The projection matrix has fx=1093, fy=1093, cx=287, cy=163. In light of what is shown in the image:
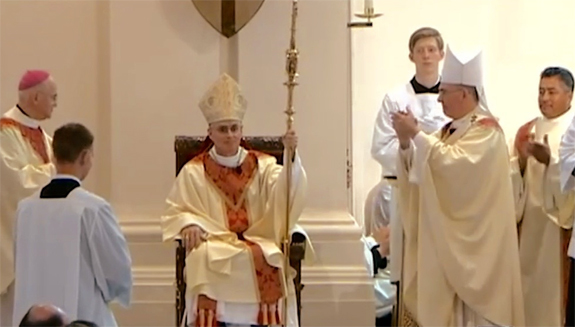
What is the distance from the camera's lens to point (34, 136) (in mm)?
6352

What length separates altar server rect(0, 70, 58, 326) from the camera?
20.4ft

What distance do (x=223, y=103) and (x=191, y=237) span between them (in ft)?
2.53

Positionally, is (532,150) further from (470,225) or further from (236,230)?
(236,230)

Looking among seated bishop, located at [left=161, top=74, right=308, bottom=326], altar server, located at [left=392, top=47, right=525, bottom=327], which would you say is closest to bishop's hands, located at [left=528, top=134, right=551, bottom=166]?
altar server, located at [left=392, top=47, right=525, bottom=327]

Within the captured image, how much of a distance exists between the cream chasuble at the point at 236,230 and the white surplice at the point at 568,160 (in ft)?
4.74

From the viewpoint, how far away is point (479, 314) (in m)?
6.02

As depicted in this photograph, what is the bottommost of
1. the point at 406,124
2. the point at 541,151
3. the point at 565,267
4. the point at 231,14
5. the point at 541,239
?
the point at 565,267

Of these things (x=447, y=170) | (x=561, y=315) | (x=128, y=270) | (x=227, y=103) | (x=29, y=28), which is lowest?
(x=561, y=315)

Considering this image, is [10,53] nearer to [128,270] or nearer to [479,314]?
[128,270]

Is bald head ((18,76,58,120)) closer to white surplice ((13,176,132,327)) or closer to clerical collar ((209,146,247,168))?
clerical collar ((209,146,247,168))

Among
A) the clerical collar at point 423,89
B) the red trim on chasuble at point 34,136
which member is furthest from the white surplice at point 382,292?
the red trim on chasuble at point 34,136

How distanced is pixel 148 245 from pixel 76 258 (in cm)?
239

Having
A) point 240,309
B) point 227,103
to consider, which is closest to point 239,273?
point 240,309

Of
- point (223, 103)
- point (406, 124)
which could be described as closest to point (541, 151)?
point (406, 124)
